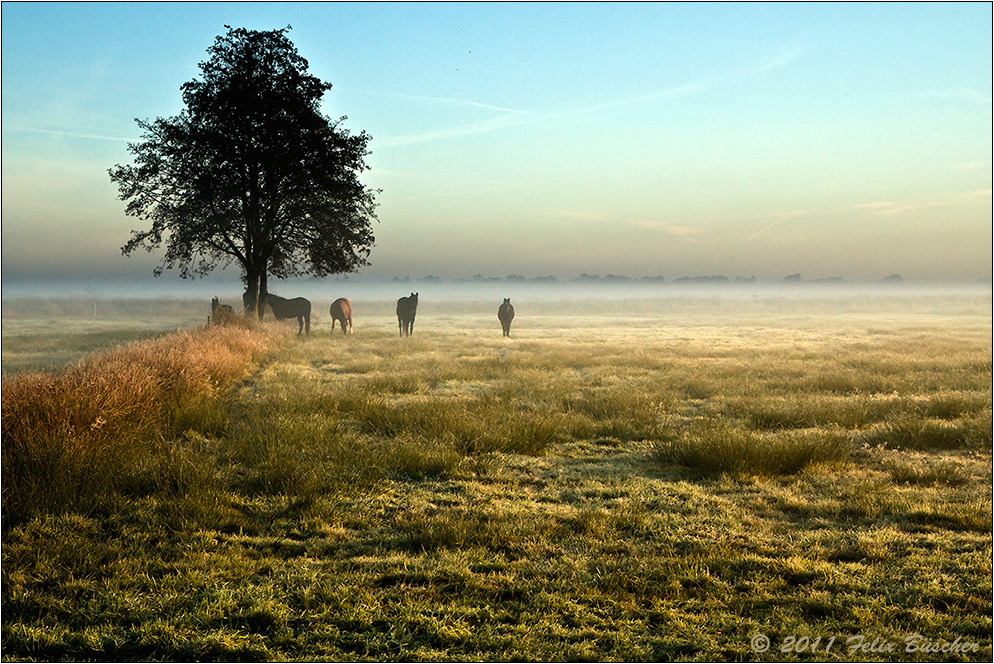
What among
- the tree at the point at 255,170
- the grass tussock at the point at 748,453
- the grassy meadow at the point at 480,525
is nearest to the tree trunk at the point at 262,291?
the tree at the point at 255,170

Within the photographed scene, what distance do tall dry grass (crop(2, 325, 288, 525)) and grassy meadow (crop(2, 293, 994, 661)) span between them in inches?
1.3

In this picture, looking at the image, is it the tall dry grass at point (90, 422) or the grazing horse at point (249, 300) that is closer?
the tall dry grass at point (90, 422)

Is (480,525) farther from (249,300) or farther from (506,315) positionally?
(506,315)

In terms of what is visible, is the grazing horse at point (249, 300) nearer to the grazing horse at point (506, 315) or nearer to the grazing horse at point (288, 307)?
the grazing horse at point (288, 307)

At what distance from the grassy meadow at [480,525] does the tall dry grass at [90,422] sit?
3 cm

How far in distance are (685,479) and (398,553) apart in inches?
155

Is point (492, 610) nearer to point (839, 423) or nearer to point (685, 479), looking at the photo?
point (685, 479)

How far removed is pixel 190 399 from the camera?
1070cm

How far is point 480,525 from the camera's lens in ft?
20.2

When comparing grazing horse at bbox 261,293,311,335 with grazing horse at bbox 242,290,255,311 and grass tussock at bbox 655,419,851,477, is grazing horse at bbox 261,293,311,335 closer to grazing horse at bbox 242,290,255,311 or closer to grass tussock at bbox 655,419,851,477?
grazing horse at bbox 242,290,255,311

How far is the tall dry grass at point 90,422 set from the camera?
640cm

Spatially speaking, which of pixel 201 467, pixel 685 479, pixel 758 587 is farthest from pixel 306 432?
pixel 758 587

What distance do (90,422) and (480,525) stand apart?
490 centimetres

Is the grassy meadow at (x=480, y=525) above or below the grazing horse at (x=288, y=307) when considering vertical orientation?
below
